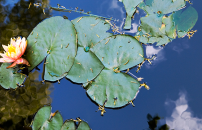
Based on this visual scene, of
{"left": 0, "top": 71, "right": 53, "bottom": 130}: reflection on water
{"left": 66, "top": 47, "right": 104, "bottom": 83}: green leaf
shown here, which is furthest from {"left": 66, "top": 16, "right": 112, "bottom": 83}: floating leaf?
{"left": 0, "top": 71, "right": 53, "bottom": 130}: reflection on water

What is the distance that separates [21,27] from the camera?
215 centimetres

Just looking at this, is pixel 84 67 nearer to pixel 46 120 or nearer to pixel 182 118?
pixel 46 120

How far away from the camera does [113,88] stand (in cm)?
176

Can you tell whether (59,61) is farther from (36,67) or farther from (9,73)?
(9,73)

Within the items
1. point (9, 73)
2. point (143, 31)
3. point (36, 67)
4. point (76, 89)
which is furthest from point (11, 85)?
point (143, 31)

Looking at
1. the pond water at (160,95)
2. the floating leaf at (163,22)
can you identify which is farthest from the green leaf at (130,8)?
the floating leaf at (163,22)

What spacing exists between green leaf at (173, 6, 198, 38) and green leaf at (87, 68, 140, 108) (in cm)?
93

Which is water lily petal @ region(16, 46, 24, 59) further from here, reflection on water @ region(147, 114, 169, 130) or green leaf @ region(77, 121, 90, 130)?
reflection on water @ region(147, 114, 169, 130)

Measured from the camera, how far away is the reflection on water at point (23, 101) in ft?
6.29

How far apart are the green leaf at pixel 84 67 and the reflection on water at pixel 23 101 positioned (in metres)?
0.39

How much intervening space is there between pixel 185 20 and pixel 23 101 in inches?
95.0

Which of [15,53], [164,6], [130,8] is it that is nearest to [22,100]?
[15,53]

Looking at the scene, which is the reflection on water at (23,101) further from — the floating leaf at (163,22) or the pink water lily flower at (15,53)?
the floating leaf at (163,22)

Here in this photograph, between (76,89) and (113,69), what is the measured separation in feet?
1.82
